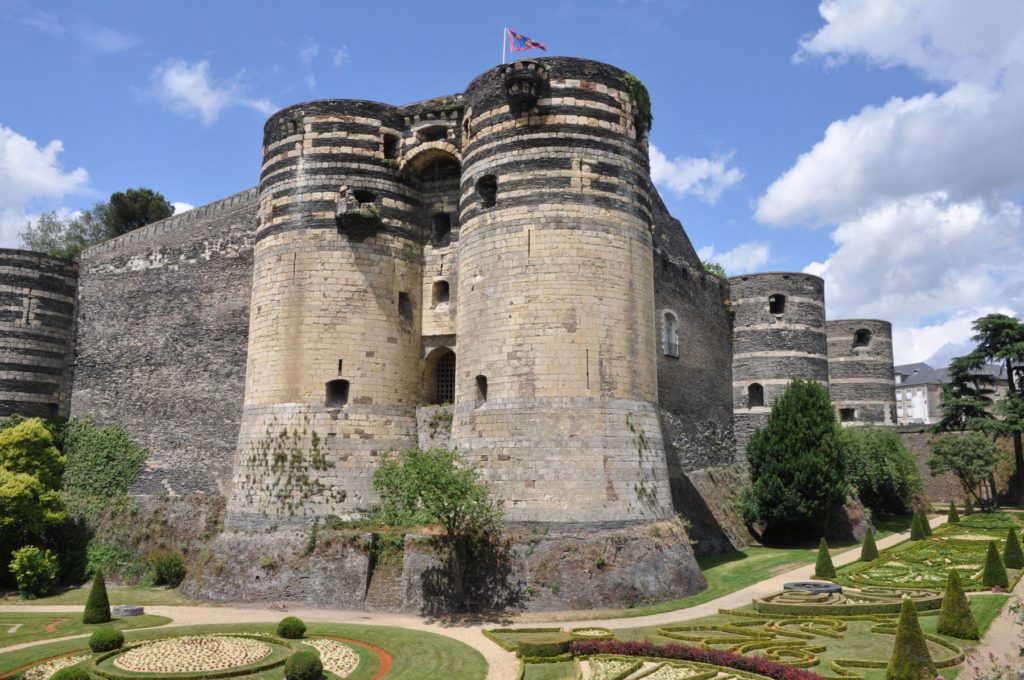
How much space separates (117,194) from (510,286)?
42.7 m

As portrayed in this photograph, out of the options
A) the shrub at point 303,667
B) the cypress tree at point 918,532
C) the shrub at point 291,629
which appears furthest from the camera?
the cypress tree at point 918,532

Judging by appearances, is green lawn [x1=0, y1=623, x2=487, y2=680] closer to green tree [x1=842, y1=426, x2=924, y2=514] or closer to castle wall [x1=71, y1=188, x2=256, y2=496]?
castle wall [x1=71, y1=188, x2=256, y2=496]

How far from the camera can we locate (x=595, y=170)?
2331 cm

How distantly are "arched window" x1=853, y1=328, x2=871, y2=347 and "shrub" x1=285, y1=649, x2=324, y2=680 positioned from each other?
41617 millimetres

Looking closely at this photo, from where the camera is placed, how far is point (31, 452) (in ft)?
96.4

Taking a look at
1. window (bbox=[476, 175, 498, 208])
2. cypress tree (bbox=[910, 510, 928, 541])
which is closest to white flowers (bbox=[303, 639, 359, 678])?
window (bbox=[476, 175, 498, 208])

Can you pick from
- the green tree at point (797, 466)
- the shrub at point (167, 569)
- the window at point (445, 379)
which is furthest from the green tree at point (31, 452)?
the green tree at point (797, 466)

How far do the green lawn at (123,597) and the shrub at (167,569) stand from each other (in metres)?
0.32

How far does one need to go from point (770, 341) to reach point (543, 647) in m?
27.6

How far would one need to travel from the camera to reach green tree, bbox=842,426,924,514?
36688 mm

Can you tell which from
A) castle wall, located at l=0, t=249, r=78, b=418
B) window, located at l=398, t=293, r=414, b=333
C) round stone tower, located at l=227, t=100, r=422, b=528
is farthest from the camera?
castle wall, located at l=0, t=249, r=78, b=418

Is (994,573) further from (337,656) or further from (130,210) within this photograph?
(130,210)

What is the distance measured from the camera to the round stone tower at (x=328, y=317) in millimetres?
24469

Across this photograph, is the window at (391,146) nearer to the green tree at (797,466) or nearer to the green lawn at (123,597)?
the green lawn at (123,597)
